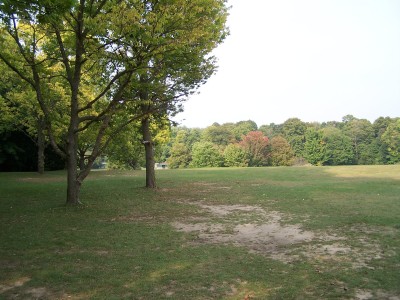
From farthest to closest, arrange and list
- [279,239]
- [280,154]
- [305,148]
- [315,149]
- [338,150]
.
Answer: [305,148] → [338,150] → [315,149] → [280,154] → [279,239]

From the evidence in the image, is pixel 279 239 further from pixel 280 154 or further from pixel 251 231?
pixel 280 154

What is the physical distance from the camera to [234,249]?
704cm

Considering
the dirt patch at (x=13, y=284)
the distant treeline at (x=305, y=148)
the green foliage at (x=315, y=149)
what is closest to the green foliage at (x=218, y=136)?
the distant treeline at (x=305, y=148)

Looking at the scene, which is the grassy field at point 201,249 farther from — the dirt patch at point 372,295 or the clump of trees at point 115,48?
the clump of trees at point 115,48

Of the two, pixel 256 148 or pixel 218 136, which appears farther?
pixel 218 136

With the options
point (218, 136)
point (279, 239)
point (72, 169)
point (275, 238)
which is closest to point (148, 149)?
point (72, 169)

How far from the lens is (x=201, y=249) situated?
7027mm

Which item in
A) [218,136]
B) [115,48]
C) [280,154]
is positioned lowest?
[280,154]

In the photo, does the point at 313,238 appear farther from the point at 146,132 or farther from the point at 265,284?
the point at 146,132

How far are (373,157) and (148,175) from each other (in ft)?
204

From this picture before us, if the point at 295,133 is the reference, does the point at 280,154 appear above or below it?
below

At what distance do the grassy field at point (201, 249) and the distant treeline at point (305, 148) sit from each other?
172 feet

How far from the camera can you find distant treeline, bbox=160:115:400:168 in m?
64.8

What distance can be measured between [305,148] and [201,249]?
66587 millimetres
